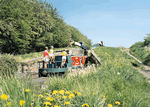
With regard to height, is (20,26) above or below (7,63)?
above

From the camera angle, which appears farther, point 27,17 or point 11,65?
point 27,17

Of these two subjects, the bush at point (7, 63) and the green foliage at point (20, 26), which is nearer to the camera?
the bush at point (7, 63)

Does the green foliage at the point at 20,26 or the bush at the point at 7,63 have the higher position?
the green foliage at the point at 20,26

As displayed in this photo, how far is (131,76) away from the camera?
6383 mm

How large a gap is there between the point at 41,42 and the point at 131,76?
76.5ft

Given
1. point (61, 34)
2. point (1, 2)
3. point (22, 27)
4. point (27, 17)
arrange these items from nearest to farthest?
point (1, 2), point (22, 27), point (27, 17), point (61, 34)

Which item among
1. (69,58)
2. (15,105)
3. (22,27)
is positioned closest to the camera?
(15,105)

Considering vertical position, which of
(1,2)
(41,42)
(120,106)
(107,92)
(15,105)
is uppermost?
(1,2)

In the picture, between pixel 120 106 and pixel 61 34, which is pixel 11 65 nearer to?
pixel 120 106

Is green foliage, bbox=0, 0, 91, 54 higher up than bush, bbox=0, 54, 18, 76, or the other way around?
green foliage, bbox=0, 0, 91, 54

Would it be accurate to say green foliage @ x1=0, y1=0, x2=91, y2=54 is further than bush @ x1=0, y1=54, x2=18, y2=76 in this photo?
Yes

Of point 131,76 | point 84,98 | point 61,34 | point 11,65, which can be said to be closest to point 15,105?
point 84,98

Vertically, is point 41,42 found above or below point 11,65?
above

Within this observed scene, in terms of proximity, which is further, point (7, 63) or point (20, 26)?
point (20, 26)
